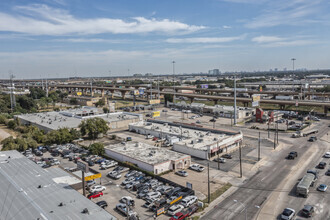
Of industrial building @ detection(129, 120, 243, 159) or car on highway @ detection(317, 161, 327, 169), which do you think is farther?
industrial building @ detection(129, 120, 243, 159)

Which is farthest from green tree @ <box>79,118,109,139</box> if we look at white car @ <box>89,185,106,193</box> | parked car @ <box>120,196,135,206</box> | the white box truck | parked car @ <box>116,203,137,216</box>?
the white box truck

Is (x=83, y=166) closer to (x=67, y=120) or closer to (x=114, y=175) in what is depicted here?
(x=114, y=175)

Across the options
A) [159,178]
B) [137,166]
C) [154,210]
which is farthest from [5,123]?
[154,210]

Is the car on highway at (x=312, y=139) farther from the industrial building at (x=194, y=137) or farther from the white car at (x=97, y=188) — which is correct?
the white car at (x=97, y=188)

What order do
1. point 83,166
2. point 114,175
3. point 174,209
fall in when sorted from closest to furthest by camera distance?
point 83,166
point 174,209
point 114,175

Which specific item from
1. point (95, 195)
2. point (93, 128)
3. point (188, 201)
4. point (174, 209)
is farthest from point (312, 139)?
point (93, 128)

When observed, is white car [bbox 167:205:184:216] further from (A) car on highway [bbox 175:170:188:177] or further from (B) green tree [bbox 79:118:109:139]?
(B) green tree [bbox 79:118:109:139]
